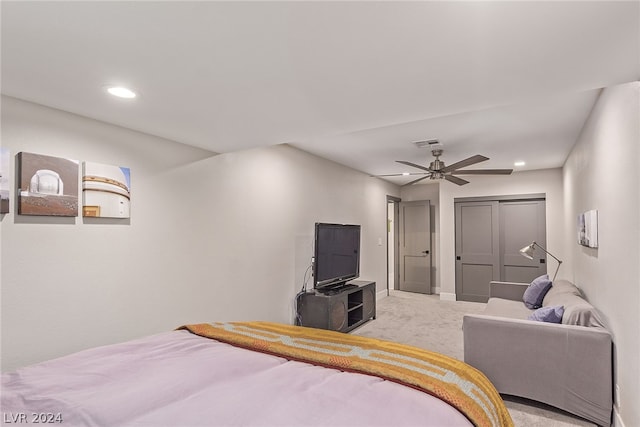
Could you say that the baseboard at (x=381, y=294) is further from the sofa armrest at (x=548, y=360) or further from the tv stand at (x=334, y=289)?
the sofa armrest at (x=548, y=360)

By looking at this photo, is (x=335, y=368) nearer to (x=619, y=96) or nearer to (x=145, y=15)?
(x=145, y=15)

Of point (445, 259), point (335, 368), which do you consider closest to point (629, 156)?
point (335, 368)

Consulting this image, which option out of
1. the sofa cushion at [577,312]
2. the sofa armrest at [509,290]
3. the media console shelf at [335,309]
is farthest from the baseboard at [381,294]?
the sofa cushion at [577,312]

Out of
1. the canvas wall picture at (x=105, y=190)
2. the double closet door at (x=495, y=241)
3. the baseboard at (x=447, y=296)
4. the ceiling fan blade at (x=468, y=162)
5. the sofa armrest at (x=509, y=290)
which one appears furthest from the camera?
the baseboard at (x=447, y=296)

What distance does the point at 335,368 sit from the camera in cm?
168

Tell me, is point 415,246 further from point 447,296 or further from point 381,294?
point 381,294

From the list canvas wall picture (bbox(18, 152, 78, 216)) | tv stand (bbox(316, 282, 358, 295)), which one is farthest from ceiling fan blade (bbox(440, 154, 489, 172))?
canvas wall picture (bbox(18, 152, 78, 216))

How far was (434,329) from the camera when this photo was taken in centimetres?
470

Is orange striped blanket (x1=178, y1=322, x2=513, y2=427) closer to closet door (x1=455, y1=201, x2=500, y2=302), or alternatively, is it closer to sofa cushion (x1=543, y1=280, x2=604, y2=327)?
sofa cushion (x1=543, y1=280, x2=604, y2=327)

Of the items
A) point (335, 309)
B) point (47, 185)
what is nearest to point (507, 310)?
point (335, 309)

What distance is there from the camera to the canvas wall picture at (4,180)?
1.98 m

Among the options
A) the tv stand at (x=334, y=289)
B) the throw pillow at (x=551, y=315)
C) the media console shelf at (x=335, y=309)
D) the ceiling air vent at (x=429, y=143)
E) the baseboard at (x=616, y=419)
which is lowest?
the baseboard at (x=616, y=419)

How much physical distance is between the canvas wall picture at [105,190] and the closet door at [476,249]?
5995 mm

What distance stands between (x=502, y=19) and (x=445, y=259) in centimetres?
607
